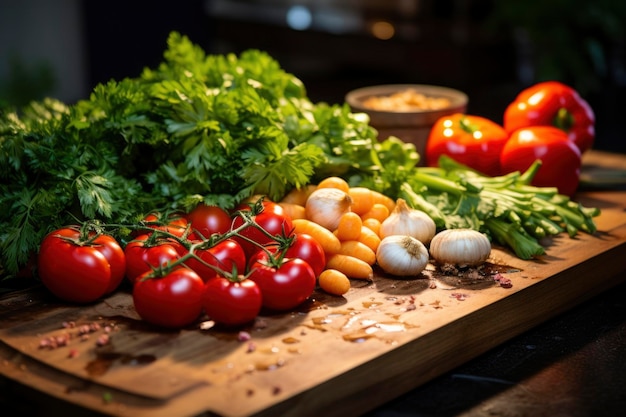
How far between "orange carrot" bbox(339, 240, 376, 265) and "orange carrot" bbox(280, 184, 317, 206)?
0.67 ft

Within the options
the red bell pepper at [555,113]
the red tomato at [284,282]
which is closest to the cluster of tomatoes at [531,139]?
the red bell pepper at [555,113]

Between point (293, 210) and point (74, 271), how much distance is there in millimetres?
554

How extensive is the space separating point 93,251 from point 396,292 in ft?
2.07

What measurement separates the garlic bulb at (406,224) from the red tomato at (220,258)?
0.38 meters

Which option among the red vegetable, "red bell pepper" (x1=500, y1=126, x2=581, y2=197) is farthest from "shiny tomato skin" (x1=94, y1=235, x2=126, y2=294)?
→ "red bell pepper" (x1=500, y1=126, x2=581, y2=197)

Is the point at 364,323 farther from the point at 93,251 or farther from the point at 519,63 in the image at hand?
the point at 519,63

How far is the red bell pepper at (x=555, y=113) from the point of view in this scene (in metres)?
2.57

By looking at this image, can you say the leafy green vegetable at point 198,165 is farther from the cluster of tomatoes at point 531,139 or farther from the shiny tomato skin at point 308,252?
the shiny tomato skin at point 308,252

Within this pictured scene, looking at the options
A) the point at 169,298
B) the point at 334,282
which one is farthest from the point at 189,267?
the point at 334,282

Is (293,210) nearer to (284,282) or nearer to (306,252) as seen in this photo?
(306,252)

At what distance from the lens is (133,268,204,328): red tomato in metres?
1.58

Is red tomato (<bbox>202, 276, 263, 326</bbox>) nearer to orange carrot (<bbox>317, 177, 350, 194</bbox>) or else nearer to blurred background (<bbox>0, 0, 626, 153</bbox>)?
orange carrot (<bbox>317, 177, 350, 194</bbox>)

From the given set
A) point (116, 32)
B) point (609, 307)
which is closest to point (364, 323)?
point (609, 307)

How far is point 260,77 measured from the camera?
2420 millimetres
